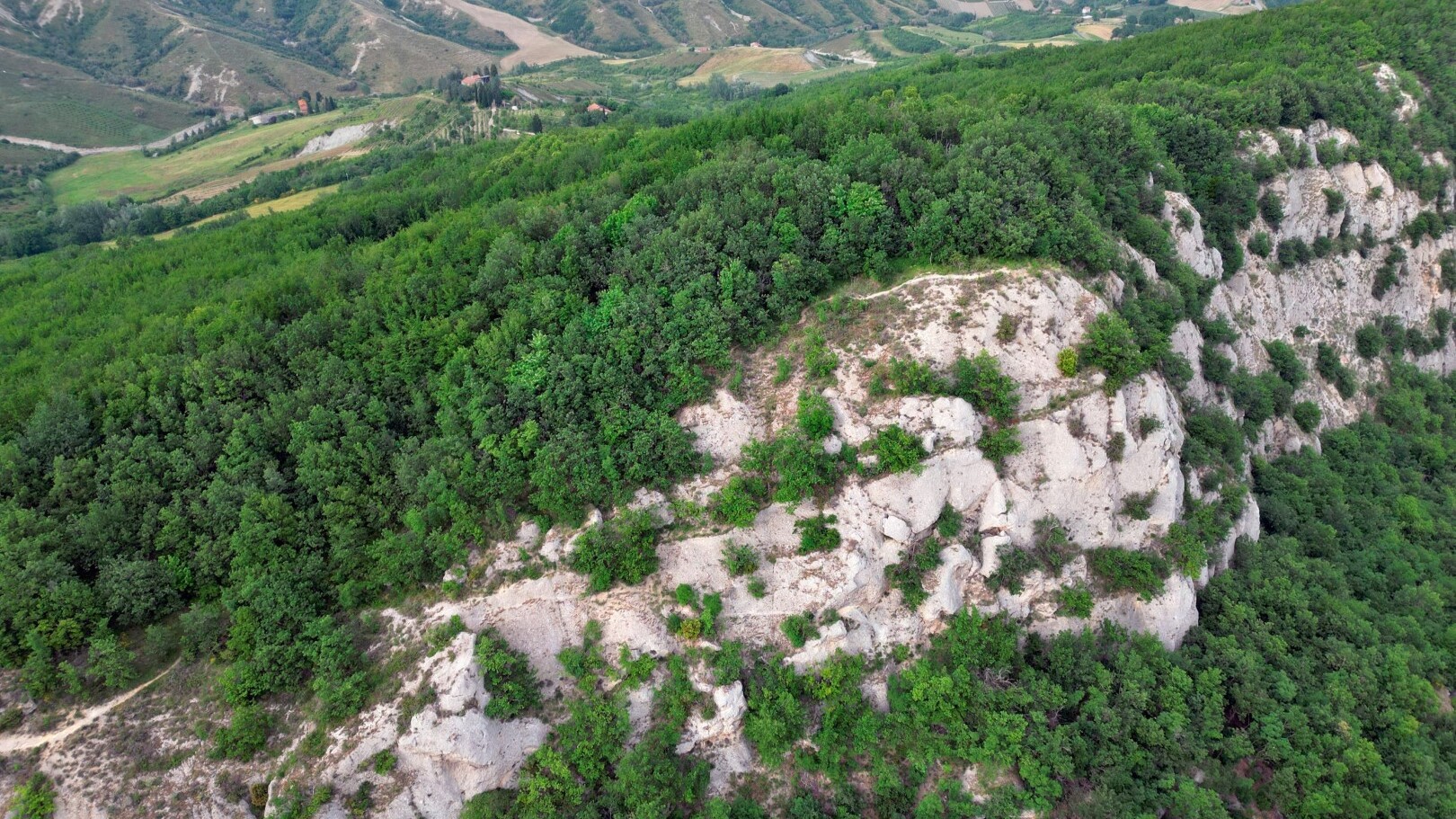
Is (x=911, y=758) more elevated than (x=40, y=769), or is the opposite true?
(x=40, y=769)

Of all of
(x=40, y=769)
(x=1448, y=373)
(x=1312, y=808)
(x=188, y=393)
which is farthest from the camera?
(x=1448, y=373)

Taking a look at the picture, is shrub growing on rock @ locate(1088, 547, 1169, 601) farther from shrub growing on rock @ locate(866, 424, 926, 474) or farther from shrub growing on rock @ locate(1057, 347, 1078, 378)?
shrub growing on rock @ locate(866, 424, 926, 474)

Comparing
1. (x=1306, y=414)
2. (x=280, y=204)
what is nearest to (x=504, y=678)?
(x=1306, y=414)

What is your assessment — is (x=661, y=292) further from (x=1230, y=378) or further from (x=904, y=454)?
(x=1230, y=378)

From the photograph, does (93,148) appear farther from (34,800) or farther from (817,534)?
(817,534)

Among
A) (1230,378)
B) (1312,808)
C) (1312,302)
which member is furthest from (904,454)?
(1312,302)

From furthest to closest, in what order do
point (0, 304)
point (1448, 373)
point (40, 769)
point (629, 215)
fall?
point (1448, 373) → point (0, 304) → point (629, 215) → point (40, 769)

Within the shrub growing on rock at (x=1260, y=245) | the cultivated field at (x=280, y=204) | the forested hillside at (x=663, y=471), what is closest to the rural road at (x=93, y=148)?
the cultivated field at (x=280, y=204)
